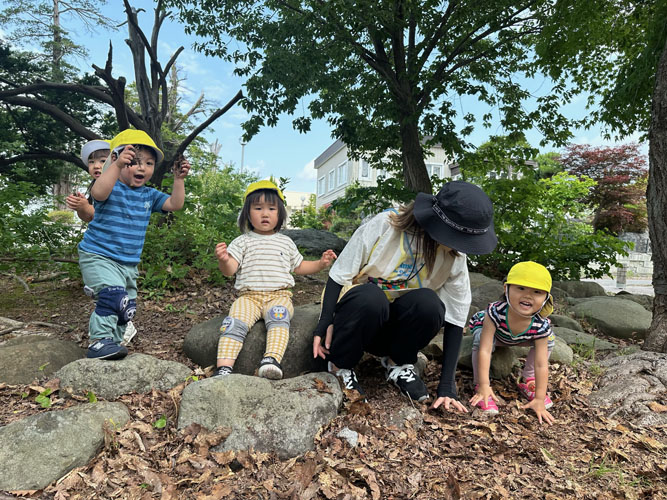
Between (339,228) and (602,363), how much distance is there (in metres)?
18.9

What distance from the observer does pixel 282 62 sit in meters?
6.93

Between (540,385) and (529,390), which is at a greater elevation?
(540,385)

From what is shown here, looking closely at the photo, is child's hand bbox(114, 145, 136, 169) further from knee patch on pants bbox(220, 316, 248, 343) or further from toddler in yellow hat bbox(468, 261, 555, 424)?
toddler in yellow hat bbox(468, 261, 555, 424)

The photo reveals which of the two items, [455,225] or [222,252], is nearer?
[455,225]

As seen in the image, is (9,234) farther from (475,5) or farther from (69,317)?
(475,5)

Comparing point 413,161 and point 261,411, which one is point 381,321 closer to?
point 261,411

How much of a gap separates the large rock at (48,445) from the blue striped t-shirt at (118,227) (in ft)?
3.95

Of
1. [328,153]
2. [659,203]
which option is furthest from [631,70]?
[328,153]

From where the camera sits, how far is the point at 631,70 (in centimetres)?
646

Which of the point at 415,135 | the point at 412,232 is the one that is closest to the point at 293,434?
the point at 412,232

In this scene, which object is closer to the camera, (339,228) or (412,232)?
(412,232)

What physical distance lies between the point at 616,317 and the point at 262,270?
4612mm

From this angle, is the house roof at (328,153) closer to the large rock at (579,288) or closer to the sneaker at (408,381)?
the large rock at (579,288)

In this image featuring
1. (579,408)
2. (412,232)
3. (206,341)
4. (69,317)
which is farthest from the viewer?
(69,317)
